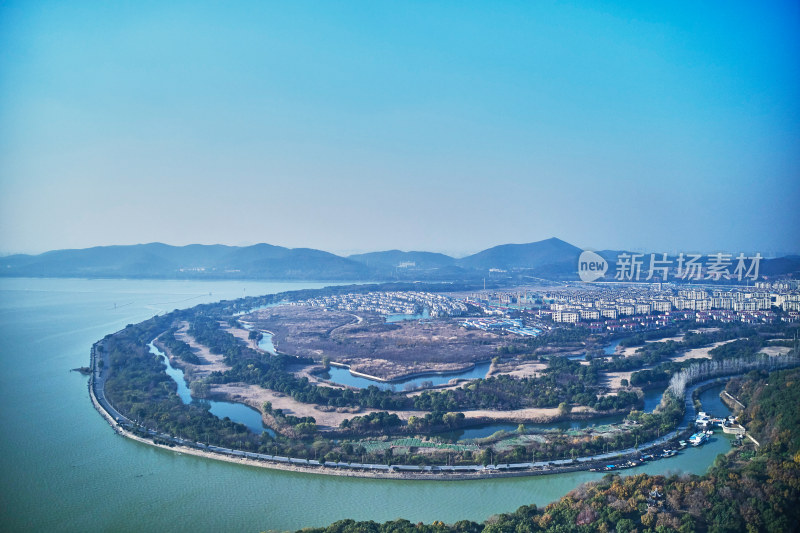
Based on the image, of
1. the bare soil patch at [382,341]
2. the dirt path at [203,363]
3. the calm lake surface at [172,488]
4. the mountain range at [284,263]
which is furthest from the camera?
the mountain range at [284,263]

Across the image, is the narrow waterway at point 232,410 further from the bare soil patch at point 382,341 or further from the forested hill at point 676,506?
the forested hill at point 676,506

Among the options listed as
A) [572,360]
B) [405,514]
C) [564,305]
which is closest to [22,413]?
[405,514]

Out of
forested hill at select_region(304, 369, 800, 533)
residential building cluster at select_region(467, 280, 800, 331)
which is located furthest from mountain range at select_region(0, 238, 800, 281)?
forested hill at select_region(304, 369, 800, 533)

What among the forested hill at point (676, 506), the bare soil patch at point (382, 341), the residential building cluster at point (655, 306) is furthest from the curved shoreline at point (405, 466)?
the residential building cluster at point (655, 306)

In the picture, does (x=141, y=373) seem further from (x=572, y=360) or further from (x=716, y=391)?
(x=716, y=391)

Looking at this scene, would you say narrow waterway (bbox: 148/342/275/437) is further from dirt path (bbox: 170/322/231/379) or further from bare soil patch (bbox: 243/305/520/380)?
bare soil patch (bbox: 243/305/520/380)

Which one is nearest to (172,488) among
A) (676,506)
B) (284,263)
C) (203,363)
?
(676,506)

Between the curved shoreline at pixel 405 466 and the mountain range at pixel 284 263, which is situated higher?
the mountain range at pixel 284 263
